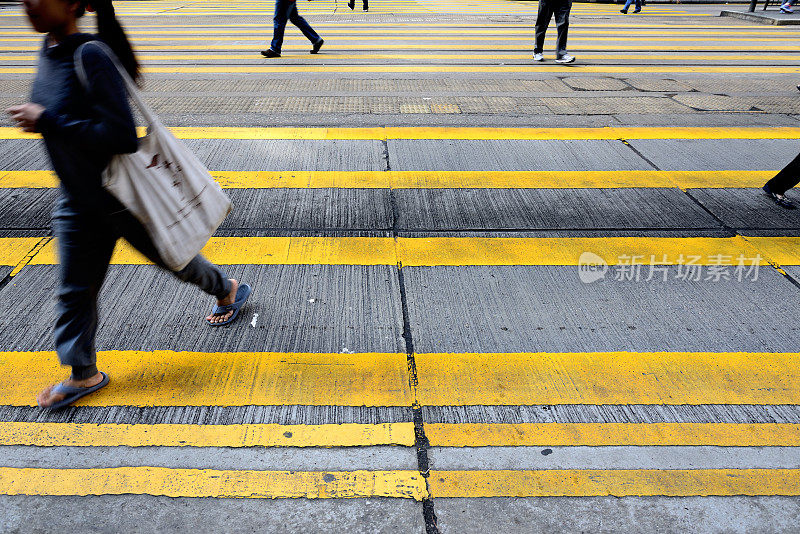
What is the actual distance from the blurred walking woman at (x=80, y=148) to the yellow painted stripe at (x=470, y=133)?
394 centimetres

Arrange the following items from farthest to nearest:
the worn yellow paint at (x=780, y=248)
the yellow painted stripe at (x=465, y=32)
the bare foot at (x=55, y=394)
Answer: the yellow painted stripe at (x=465, y=32) → the worn yellow paint at (x=780, y=248) → the bare foot at (x=55, y=394)

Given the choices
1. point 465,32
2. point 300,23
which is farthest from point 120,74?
point 465,32

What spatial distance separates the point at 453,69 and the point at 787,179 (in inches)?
226

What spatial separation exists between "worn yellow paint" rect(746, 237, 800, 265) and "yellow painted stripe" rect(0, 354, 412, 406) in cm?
293

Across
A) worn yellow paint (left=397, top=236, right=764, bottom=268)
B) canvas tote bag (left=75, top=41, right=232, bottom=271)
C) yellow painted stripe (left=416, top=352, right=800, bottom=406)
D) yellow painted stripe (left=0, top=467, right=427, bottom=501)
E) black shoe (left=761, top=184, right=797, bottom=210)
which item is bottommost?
yellow painted stripe (left=0, top=467, right=427, bottom=501)

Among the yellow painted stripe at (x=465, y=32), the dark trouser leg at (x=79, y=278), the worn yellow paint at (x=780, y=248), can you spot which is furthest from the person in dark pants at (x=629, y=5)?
the dark trouser leg at (x=79, y=278)

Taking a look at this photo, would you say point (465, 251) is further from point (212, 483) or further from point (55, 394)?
point (55, 394)

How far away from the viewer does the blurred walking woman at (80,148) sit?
2295 millimetres

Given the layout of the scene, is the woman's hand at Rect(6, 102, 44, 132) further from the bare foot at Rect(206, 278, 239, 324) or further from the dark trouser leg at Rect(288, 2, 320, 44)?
the dark trouser leg at Rect(288, 2, 320, 44)

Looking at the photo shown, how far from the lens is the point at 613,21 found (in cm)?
1560

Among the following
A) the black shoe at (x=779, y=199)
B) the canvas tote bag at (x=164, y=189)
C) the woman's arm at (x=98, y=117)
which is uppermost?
the woman's arm at (x=98, y=117)

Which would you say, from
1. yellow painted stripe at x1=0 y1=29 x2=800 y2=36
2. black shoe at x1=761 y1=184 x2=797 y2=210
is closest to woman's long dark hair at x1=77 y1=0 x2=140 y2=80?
black shoe at x1=761 y1=184 x2=797 y2=210

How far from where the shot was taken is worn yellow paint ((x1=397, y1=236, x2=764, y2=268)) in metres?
4.20

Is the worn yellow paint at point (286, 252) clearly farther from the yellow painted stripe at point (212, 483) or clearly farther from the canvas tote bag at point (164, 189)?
the yellow painted stripe at point (212, 483)
